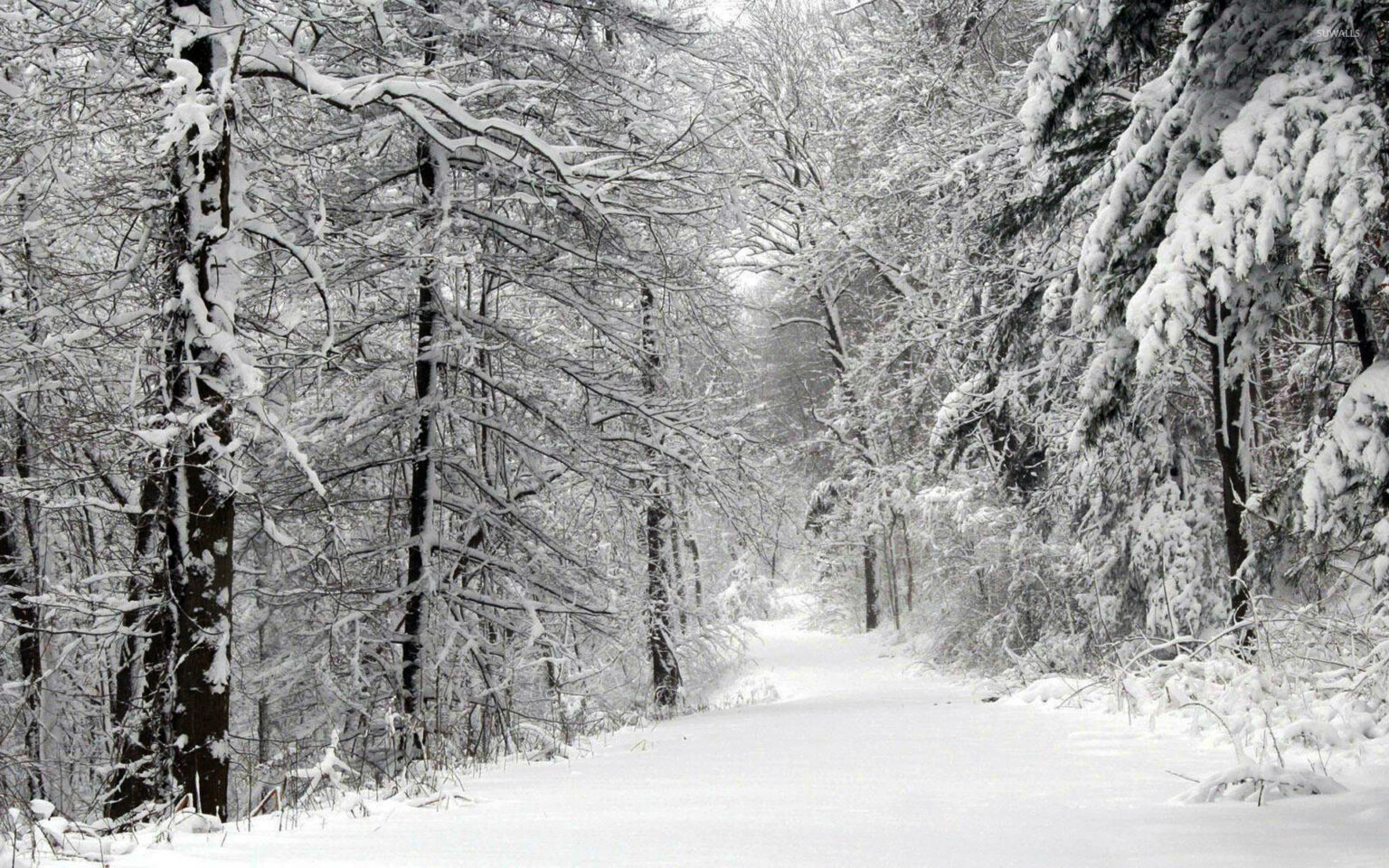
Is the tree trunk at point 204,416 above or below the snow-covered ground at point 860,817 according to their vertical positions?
above

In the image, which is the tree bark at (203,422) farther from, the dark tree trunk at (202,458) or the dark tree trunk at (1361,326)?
the dark tree trunk at (1361,326)

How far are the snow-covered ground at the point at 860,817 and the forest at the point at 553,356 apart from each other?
22.6 inches

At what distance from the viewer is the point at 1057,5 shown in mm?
4254

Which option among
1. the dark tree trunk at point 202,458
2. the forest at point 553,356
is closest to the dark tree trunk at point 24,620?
the forest at point 553,356

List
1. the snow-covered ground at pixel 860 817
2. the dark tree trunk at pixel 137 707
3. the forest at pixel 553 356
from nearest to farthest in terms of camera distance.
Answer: the snow-covered ground at pixel 860 817, the forest at pixel 553 356, the dark tree trunk at pixel 137 707

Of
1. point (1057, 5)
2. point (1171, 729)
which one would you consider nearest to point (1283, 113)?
point (1057, 5)

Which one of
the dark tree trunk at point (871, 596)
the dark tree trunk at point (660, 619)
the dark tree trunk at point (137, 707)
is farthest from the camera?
the dark tree trunk at point (871, 596)

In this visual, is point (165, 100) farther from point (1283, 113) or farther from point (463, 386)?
point (1283, 113)

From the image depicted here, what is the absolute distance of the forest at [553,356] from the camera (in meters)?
3.50

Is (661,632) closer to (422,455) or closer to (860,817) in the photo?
(422,455)

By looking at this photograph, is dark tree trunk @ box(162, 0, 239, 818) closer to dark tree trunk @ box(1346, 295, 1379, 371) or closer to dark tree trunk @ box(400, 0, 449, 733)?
dark tree trunk @ box(400, 0, 449, 733)

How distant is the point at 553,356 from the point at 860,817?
17.6 feet

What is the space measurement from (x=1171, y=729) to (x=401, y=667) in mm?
5102

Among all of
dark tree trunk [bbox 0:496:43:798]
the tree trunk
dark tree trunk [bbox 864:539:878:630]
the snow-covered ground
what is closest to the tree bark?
the tree trunk
